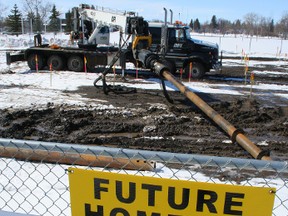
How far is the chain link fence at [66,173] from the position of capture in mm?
2377

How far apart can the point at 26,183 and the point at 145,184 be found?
13.0ft

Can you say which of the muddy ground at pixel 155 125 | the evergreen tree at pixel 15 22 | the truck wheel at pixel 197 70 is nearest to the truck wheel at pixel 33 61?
the muddy ground at pixel 155 125

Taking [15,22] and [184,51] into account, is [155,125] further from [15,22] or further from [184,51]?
[15,22]

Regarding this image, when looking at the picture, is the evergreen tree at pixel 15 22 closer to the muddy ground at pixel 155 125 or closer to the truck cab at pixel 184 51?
the truck cab at pixel 184 51

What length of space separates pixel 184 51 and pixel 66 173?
1388cm

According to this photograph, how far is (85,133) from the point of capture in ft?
28.1

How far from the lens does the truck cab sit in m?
16.5

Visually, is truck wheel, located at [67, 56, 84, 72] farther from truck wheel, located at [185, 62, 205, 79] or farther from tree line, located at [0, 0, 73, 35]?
tree line, located at [0, 0, 73, 35]

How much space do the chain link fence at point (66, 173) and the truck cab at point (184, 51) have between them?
10.9 m

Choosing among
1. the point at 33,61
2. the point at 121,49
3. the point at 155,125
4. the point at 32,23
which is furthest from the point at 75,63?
the point at 32,23

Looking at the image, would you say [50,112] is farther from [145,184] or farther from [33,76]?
[145,184]

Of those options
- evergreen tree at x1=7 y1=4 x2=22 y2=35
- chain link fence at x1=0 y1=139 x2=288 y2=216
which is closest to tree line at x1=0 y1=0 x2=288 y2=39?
evergreen tree at x1=7 y1=4 x2=22 y2=35

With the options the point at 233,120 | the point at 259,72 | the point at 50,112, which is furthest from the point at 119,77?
the point at 259,72

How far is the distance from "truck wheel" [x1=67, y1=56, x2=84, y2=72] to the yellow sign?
16.3 metres
